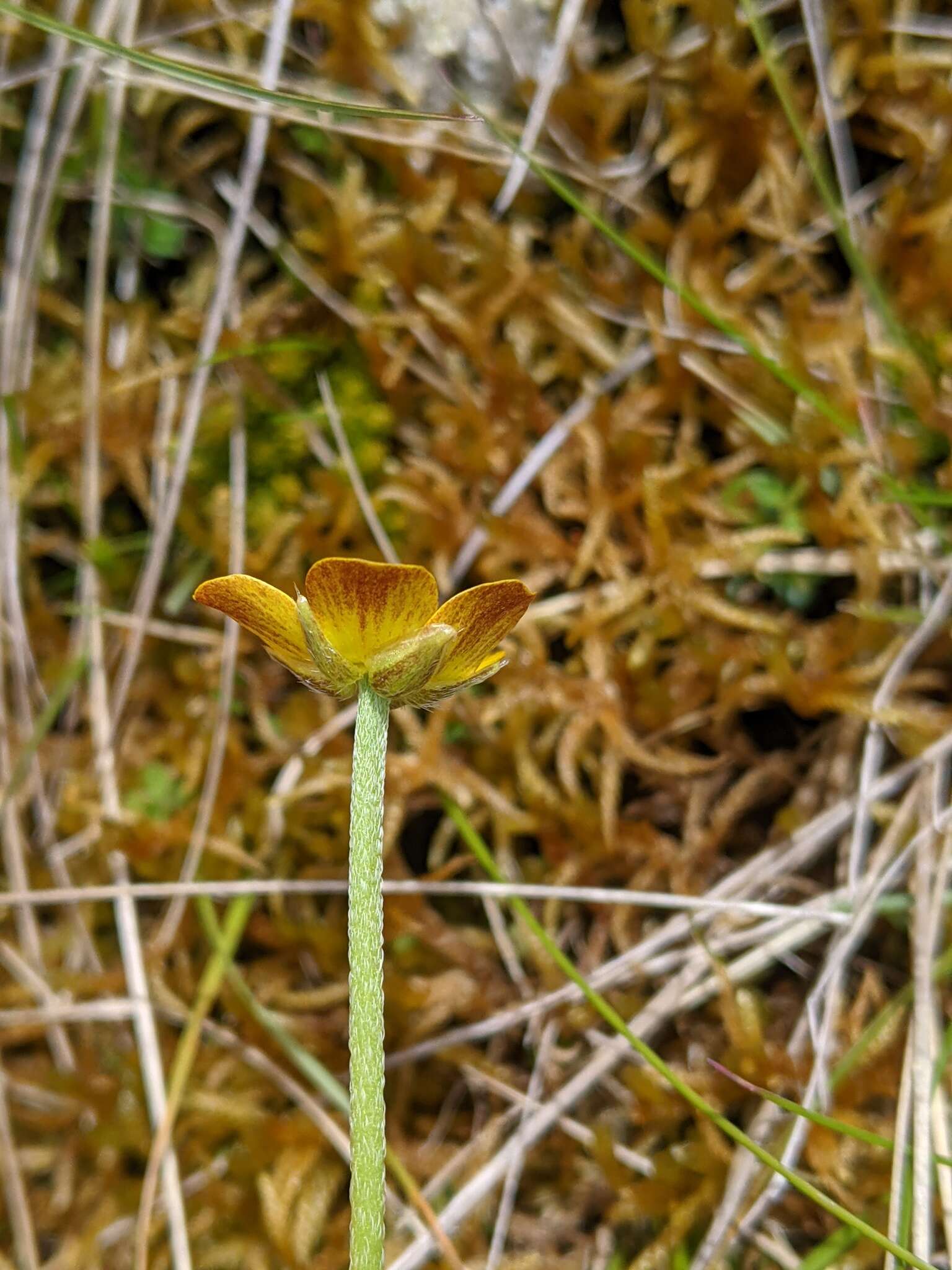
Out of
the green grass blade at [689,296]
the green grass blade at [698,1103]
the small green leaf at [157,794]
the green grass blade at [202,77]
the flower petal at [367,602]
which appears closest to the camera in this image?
the flower petal at [367,602]

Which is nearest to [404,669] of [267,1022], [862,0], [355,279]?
[267,1022]

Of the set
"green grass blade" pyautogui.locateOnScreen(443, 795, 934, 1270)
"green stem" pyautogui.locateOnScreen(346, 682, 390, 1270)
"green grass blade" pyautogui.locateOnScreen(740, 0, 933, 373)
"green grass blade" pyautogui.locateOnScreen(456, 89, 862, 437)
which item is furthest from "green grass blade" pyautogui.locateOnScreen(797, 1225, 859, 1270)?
"green grass blade" pyautogui.locateOnScreen(740, 0, 933, 373)

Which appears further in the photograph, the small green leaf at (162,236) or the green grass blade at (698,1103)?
the small green leaf at (162,236)

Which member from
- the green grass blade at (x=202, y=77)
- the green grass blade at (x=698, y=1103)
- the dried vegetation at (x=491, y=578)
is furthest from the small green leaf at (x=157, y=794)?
the green grass blade at (x=202, y=77)

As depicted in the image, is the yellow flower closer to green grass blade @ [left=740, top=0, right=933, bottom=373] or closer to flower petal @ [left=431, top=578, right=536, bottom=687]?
flower petal @ [left=431, top=578, right=536, bottom=687]

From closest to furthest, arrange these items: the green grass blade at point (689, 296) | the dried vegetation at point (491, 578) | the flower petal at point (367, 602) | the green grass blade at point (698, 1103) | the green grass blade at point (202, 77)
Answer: the flower petal at point (367, 602) → the green grass blade at point (698, 1103) → the green grass blade at point (202, 77) → the green grass blade at point (689, 296) → the dried vegetation at point (491, 578)

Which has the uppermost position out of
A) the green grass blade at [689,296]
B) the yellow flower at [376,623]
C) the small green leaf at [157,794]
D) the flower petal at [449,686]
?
the green grass blade at [689,296]

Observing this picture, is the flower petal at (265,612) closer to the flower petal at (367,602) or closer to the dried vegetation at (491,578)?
the flower petal at (367,602)

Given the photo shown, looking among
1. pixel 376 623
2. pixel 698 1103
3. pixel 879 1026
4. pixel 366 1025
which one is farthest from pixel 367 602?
pixel 879 1026
